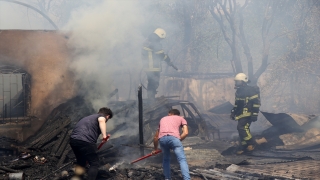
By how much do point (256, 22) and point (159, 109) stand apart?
19.3 meters

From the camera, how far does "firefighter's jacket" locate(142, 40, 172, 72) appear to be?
37.9ft

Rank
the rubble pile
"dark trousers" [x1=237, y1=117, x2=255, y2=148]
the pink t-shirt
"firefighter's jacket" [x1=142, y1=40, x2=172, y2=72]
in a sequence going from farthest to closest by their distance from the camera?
"firefighter's jacket" [x1=142, y1=40, x2=172, y2=72], "dark trousers" [x1=237, y1=117, x2=255, y2=148], the rubble pile, the pink t-shirt

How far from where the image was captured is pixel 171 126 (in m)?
6.57

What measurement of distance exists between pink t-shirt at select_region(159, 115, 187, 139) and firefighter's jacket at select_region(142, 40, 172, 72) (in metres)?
5.05

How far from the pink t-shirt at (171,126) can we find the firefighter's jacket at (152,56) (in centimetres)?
505

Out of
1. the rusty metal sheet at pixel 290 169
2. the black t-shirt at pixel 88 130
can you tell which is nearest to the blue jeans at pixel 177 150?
the black t-shirt at pixel 88 130

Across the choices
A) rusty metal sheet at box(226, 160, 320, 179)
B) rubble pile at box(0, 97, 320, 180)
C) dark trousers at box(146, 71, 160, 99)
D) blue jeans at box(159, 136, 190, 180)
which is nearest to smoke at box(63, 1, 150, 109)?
rubble pile at box(0, 97, 320, 180)

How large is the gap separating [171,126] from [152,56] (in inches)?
210

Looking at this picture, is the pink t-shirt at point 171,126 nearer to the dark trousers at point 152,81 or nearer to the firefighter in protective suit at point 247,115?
the firefighter in protective suit at point 247,115

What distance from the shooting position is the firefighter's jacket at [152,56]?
11.5 meters

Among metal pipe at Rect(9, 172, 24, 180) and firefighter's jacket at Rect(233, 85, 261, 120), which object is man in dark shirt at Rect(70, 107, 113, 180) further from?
firefighter's jacket at Rect(233, 85, 261, 120)

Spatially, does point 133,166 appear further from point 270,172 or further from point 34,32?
point 34,32

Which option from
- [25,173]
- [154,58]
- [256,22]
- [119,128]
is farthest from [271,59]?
[25,173]

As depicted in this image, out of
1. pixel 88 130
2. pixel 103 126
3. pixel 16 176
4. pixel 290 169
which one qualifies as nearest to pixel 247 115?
pixel 290 169
